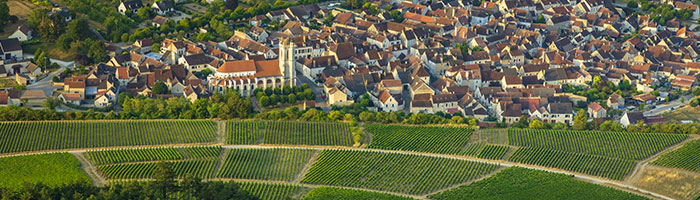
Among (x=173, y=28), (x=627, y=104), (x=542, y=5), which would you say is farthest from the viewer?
(x=542, y=5)

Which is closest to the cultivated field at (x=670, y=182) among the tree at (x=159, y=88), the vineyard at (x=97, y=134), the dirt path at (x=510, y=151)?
the dirt path at (x=510, y=151)

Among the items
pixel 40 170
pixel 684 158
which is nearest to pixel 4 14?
pixel 40 170

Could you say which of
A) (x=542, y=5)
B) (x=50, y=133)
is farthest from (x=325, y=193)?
(x=542, y=5)

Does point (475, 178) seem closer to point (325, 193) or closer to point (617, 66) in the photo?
point (325, 193)

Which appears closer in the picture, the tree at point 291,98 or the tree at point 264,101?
the tree at point 264,101

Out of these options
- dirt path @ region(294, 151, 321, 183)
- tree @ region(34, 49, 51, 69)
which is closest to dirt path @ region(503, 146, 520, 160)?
dirt path @ region(294, 151, 321, 183)

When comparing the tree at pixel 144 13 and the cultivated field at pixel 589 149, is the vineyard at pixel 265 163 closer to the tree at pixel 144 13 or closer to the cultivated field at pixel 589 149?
the cultivated field at pixel 589 149
